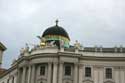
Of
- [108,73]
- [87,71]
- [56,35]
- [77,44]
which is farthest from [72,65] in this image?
[56,35]

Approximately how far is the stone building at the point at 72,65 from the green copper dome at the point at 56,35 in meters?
2.81

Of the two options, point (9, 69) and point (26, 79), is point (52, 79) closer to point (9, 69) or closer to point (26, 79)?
point (26, 79)

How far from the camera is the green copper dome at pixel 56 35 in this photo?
74000 millimetres

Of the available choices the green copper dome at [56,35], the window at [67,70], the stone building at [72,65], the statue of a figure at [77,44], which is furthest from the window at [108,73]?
the green copper dome at [56,35]

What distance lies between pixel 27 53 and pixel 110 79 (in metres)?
17.6

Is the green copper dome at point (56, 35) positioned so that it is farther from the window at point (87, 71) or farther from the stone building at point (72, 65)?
the window at point (87, 71)

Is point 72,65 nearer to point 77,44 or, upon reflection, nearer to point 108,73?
point 77,44

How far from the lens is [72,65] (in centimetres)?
6831

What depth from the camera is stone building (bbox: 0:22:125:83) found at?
6712 centimetres

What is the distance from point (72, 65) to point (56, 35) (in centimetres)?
903

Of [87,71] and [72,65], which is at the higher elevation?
[72,65]

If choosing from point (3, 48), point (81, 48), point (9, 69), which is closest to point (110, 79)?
point (81, 48)

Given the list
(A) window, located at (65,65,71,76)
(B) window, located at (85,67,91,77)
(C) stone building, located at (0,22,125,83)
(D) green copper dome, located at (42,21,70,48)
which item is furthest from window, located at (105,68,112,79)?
(D) green copper dome, located at (42,21,70,48)

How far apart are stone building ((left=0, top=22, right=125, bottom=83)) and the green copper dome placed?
2809 mm
